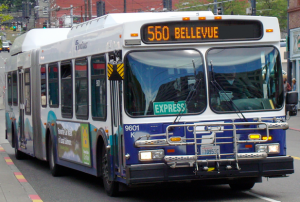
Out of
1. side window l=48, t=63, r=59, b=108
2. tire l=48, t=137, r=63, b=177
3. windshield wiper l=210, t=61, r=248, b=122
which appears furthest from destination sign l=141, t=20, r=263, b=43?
tire l=48, t=137, r=63, b=177

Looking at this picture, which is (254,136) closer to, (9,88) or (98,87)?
(98,87)

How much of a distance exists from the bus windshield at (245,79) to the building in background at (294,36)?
24242mm

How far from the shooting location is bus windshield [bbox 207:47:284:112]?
8.43m

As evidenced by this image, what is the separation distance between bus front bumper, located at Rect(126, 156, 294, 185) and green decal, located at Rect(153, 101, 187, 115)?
29.3 inches

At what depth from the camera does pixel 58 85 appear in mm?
12109

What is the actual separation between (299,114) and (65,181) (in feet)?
66.1

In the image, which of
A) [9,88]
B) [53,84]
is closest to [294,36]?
[9,88]

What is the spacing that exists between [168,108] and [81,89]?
2.74 m

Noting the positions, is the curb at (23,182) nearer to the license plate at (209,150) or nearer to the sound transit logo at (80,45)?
the sound transit logo at (80,45)

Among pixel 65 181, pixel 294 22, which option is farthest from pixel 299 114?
pixel 65 181

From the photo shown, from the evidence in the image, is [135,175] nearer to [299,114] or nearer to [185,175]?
[185,175]

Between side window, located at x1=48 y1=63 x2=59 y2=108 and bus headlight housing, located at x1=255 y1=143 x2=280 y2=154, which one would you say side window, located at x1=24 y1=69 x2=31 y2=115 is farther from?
bus headlight housing, located at x1=255 y1=143 x2=280 y2=154

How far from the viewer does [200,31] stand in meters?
8.53

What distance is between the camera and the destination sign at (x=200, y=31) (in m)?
8.39
